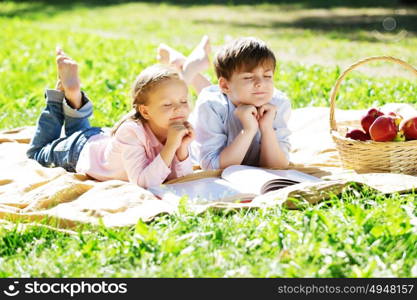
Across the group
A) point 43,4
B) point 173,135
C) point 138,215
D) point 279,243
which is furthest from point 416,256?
point 43,4

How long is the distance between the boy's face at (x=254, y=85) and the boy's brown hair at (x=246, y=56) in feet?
0.09

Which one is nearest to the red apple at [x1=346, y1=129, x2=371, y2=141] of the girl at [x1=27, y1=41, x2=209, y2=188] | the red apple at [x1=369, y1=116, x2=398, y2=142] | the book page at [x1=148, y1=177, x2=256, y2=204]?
the red apple at [x1=369, y1=116, x2=398, y2=142]

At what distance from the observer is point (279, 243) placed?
301 centimetres

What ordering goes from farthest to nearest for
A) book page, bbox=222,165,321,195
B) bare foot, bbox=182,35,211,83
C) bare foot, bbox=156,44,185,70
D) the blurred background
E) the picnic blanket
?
1. the blurred background
2. bare foot, bbox=156,44,185,70
3. bare foot, bbox=182,35,211,83
4. book page, bbox=222,165,321,195
5. the picnic blanket

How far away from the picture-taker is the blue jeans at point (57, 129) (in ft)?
15.2

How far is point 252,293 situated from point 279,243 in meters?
0.41

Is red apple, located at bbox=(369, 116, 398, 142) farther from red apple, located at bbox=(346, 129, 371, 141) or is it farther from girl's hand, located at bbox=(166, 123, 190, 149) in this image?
girl's hand, located at bbox=(166, 123, 190, 149)

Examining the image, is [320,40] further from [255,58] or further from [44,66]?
[255,58]

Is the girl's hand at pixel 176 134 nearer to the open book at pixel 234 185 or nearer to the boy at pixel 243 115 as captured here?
the open book at pixel 234 185

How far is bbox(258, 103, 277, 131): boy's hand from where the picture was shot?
434cm

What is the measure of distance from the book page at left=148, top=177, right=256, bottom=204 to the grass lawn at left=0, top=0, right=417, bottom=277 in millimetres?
300

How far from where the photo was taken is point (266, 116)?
434 cm

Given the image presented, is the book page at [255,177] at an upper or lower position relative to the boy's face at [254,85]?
lower

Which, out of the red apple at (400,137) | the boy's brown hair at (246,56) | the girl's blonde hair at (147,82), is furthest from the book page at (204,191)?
the red apple at (400,137)
